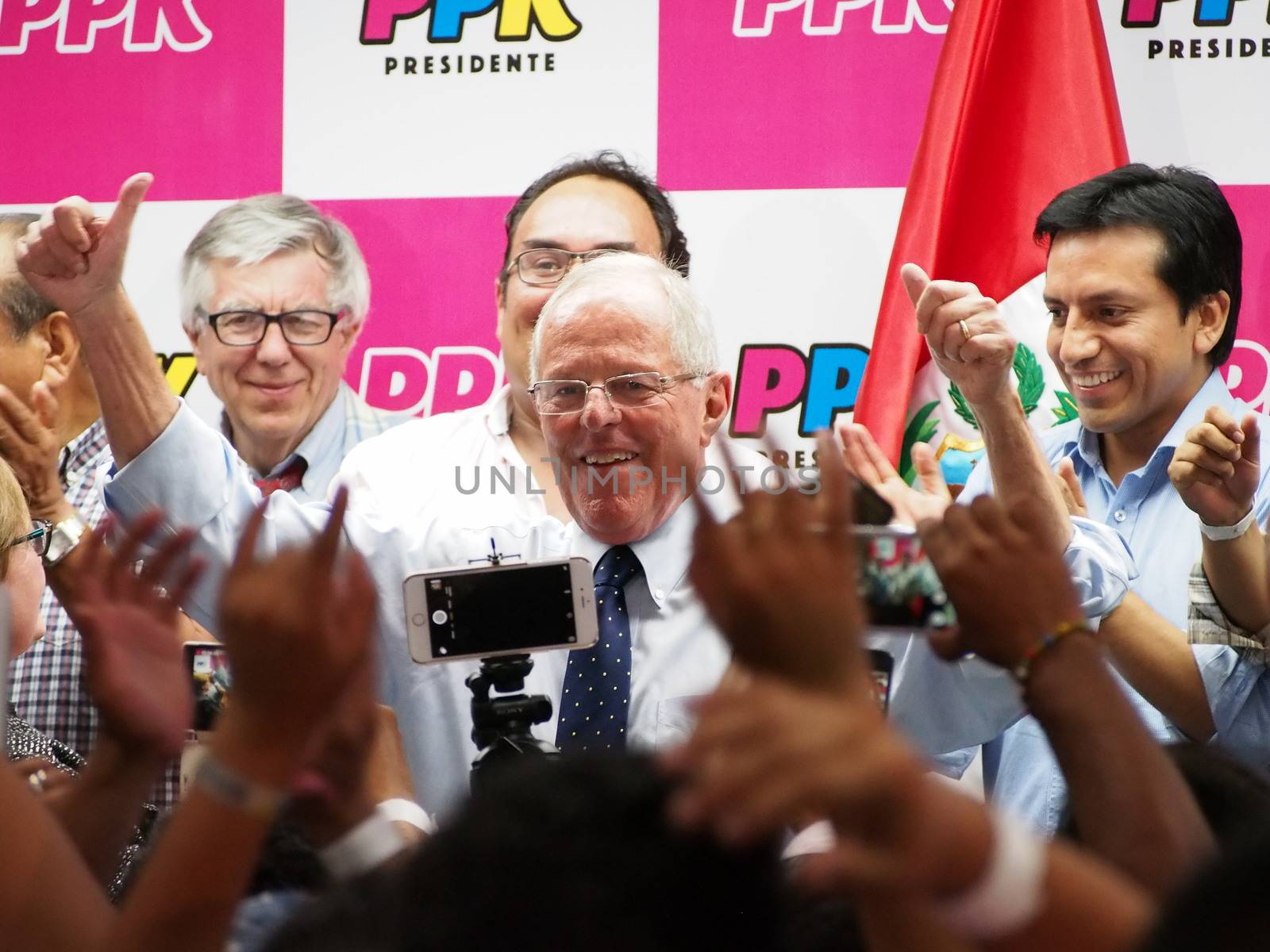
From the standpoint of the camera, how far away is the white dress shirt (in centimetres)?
174

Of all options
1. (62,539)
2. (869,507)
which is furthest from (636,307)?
(62,539)

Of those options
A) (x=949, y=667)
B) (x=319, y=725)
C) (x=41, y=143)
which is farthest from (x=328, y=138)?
(x=319, y=725)

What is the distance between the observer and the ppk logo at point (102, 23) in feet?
10.3

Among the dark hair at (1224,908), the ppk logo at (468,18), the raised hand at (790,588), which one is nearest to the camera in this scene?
the dark hair at (1224,908)

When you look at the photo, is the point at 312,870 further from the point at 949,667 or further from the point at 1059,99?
the point at 1059,99

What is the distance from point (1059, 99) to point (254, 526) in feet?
7.77

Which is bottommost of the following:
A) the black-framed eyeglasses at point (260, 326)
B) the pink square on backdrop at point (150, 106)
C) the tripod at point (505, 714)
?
the tripod at point (505, 714)

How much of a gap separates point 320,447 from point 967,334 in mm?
1525

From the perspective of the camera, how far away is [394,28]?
3070mm

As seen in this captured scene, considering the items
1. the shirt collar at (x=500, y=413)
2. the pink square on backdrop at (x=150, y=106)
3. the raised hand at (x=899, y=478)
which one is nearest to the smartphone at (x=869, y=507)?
the raised hand at (x=899, y=478)

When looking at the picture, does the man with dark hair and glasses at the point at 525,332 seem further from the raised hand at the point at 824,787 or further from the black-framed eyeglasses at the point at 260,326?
the raised hand at the point at 824,787

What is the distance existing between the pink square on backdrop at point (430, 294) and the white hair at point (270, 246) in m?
0.11

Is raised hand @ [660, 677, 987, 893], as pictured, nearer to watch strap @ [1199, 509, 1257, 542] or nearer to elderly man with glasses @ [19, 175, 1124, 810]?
elderly man with glasses @ [19, 175, 1124, 810]

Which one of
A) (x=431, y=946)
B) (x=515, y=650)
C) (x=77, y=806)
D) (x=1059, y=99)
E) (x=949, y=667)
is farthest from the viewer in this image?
(x=1059, y=99)
